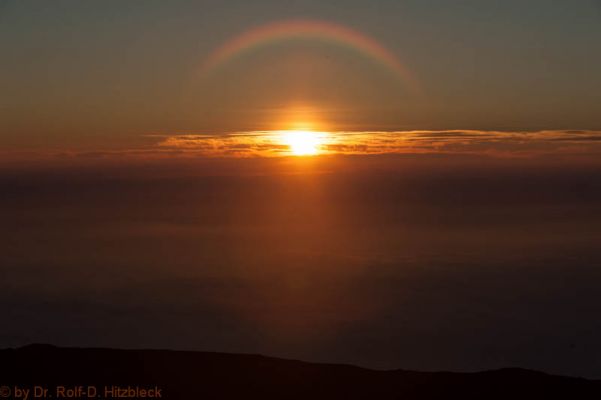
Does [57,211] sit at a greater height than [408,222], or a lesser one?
greater

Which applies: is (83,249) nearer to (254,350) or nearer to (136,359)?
(254,350)

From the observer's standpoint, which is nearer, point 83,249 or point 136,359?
point 136,359

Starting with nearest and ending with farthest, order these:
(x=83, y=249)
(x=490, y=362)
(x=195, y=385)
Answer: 1. (x=195, y=385)
2. (x=490, y=362)
3. (x=83, y=249)

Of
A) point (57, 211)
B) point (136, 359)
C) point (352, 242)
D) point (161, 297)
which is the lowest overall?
point (136, 359)

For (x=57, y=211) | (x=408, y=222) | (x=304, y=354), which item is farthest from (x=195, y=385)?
(x=57, y=211)

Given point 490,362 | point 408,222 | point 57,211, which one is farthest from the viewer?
point 57,211

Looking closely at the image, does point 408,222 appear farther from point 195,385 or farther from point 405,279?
point 195,385
